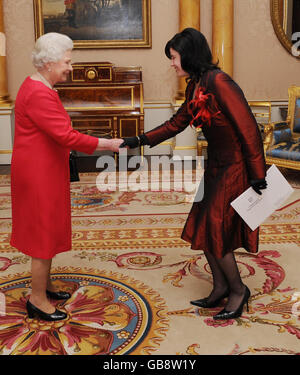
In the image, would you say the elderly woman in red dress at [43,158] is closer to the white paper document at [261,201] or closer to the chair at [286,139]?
the white paper document at [261,201]

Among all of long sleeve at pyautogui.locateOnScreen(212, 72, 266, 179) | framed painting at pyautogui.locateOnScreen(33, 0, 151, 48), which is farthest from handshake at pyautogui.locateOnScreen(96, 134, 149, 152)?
framed painting at pyautogui.locateOnScreen(33, 0, 151, 48)

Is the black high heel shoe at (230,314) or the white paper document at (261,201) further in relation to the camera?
the black high heel shoe at (230,314)

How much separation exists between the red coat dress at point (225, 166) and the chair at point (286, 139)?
339cm

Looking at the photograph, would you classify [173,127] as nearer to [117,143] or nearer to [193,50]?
[117,143]

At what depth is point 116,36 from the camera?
777cm

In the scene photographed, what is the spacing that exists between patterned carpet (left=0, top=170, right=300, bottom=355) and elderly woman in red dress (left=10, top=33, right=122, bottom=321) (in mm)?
277

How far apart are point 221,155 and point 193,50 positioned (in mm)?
580

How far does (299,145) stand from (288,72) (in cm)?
239

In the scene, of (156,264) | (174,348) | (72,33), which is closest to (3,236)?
(156,264)

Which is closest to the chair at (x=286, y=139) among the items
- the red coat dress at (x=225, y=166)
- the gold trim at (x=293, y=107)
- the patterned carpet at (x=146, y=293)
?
the gold trim at (x=293, y=107)

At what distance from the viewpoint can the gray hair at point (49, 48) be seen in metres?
2.56

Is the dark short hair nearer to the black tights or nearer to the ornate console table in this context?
the black tights

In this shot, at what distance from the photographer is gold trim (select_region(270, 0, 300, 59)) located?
7680mm

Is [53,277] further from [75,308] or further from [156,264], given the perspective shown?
[156,264]
